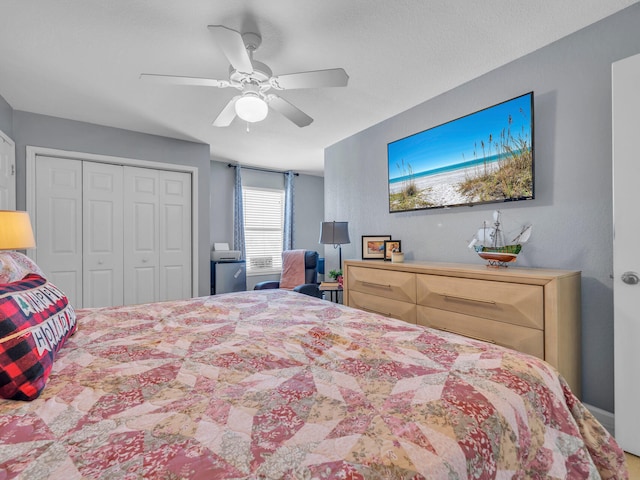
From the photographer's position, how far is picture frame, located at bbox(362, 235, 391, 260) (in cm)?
325

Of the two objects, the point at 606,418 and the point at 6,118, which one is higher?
the point at 6,118

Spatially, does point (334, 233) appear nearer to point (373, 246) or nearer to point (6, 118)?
point (373, 246)

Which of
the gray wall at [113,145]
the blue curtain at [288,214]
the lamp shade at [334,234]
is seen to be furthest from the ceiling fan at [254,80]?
the blue curtain at [288,214]

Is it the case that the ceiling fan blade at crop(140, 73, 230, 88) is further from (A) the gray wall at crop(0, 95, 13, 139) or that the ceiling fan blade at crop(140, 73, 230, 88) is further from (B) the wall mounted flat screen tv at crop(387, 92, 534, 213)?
(A) the gray wall at crop(0, 95, 13, 139)

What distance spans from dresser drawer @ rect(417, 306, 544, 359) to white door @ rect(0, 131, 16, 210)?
378 centimetres

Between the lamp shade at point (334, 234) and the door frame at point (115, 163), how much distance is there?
1790mm

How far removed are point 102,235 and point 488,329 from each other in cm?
396

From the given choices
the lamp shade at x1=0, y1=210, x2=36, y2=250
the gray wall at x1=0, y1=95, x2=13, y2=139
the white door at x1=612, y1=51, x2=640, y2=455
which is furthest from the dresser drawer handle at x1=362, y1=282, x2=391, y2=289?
the gray wall at x1=0, y1=95, x2=13, y2=139

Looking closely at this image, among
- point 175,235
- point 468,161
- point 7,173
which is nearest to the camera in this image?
point 468,161

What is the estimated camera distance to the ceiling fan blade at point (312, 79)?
5.97ft

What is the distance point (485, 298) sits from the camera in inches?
77.7

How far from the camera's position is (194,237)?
13.8ft

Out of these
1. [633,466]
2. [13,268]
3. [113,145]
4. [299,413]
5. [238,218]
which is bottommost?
[633,466]

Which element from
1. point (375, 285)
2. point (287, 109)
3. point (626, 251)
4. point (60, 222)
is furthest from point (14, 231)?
point (626, 251)
